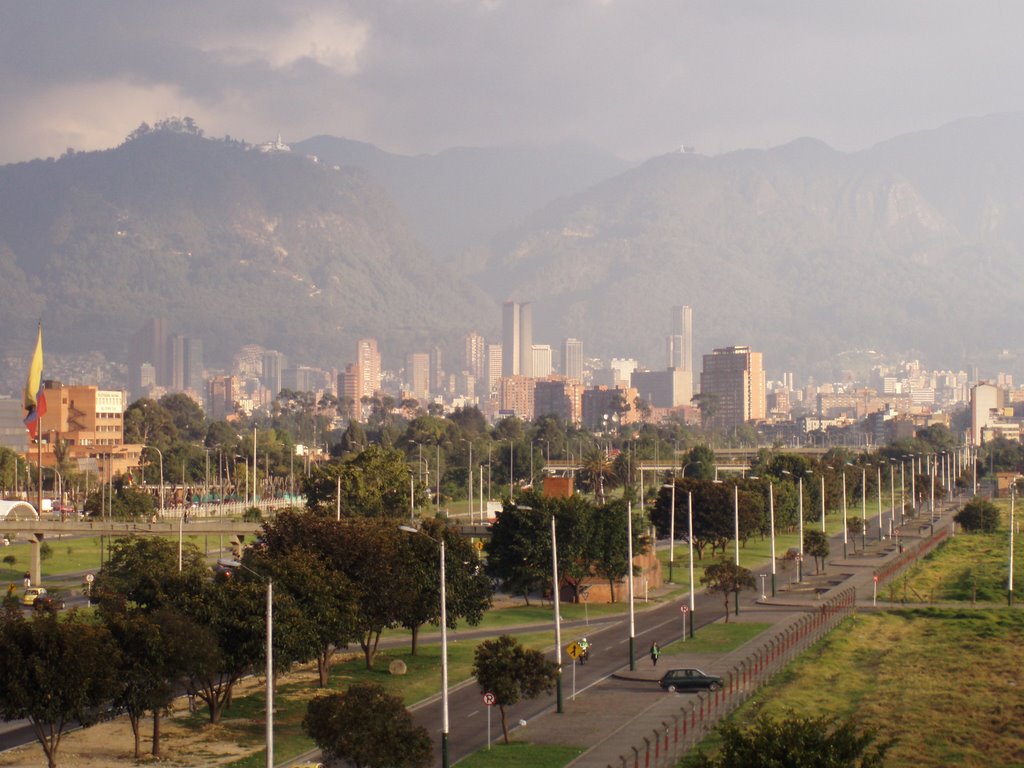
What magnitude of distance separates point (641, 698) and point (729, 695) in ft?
11.0

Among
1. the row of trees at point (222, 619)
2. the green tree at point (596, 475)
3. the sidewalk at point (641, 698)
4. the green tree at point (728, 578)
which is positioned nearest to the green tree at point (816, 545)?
the sidewalk at point (641, 698)

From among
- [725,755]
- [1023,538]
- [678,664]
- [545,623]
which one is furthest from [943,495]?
[725,755]

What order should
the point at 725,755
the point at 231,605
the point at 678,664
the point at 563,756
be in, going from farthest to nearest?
the point at 678,664 → the point at 231,605 → the point at 563,756 → the point at 725,755

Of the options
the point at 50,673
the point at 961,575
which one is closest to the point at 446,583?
the point at 50,673

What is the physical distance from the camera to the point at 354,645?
75.0 m

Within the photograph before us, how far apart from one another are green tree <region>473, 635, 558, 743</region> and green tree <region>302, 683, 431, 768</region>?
23.0ft

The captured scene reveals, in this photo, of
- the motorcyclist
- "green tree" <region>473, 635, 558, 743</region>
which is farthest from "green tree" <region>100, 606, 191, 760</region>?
the motorcyclist

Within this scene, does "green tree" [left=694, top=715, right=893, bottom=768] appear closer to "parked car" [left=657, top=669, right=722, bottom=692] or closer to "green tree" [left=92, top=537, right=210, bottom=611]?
"parked car" [left=657, top=669, right=722, bottom=692]

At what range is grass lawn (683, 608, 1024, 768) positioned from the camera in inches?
2026

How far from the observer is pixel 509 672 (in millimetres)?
52750

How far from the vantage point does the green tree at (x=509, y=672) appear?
5238 cm

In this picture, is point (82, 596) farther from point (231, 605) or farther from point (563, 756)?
point (563, 756)

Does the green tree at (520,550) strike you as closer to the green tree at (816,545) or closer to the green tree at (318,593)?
the green tree at (318,593)

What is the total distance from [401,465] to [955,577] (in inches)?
1830
